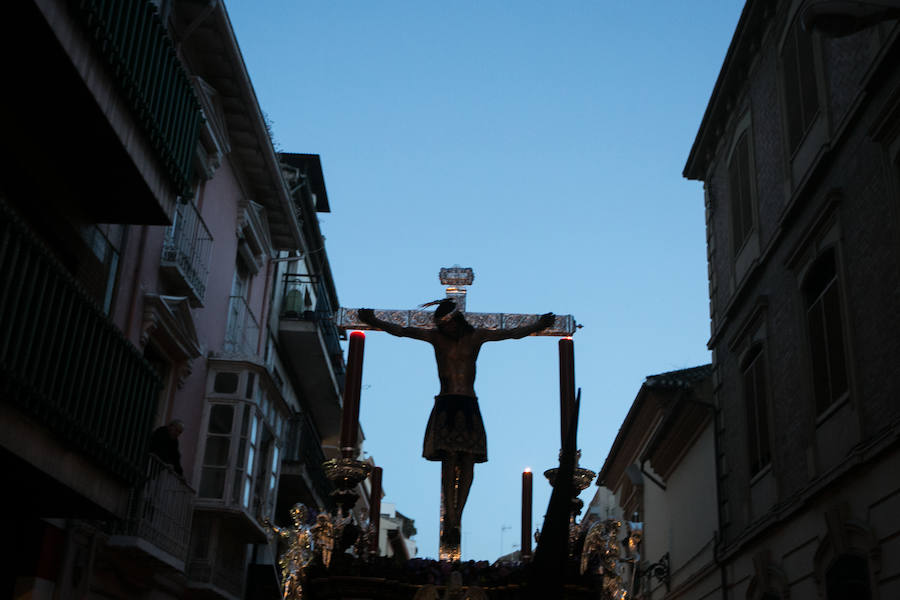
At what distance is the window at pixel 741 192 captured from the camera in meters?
15.2

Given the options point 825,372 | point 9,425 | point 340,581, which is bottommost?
point 340,581

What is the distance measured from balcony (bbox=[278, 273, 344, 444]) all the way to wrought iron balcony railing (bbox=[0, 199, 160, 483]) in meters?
11.1

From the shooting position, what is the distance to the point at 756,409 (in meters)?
14.2

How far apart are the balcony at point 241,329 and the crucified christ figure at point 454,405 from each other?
911cm

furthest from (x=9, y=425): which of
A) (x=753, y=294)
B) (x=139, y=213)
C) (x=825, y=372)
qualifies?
(x=753, y=294)

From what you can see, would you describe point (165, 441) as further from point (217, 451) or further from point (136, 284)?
point (217, 451)

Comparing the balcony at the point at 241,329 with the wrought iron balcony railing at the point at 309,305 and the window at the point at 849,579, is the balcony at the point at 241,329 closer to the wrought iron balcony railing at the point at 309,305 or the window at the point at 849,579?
the wrought iron balcony railing at the point at 309,305

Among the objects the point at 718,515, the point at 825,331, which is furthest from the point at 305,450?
the point at 825,331

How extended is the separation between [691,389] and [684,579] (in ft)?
10.9

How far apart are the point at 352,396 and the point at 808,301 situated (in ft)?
21.8

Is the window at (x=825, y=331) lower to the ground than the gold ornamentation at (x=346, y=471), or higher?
higher

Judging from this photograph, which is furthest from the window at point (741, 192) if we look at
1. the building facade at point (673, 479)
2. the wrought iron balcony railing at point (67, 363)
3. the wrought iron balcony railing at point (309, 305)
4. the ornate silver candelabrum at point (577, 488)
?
the wrought iron balcony railing at point (67, 363)

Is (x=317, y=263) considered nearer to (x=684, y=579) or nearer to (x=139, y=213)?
(x=684, y=579)

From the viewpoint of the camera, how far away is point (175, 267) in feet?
44.3
